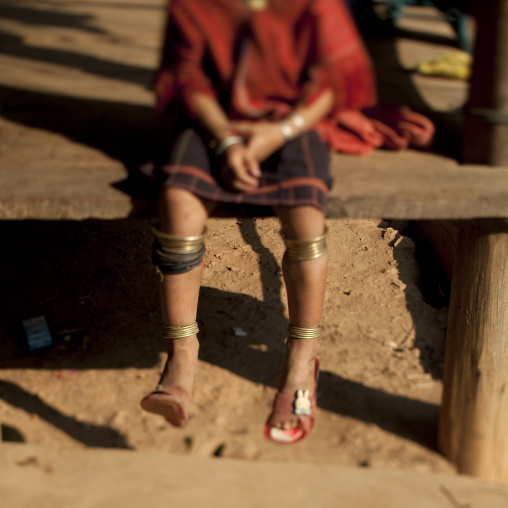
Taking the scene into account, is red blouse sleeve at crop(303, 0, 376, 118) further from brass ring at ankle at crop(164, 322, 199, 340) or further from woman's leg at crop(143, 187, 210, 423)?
brass ring at ankle at crop(164, 322, 199, 340)

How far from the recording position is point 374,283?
3.83 m

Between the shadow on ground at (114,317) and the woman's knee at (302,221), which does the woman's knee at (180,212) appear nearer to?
the woman's knee at (302,221)

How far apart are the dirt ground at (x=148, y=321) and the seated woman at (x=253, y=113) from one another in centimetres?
43

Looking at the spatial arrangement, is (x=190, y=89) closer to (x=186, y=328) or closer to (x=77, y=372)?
(x=186, y=328)

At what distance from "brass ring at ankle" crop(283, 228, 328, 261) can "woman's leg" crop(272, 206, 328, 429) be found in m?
0.01

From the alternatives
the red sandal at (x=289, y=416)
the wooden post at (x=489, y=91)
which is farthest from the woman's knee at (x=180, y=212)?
the wooden post at (x=489, y=91)

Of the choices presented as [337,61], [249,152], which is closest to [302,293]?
[249,152]

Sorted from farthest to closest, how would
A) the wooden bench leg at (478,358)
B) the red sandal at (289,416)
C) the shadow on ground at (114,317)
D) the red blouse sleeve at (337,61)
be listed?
the shadow on ground at (114,317), the wooden bench leg at (478,358), the red sandal at (289,416), the red blouse sleeve at (337,61)

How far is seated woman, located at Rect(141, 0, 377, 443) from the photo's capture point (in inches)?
71.9

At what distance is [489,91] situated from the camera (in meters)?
2.04

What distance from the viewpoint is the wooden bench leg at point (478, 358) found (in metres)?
2.29

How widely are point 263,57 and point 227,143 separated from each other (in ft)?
0.86

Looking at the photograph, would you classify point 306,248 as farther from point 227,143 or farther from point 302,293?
point 227,143

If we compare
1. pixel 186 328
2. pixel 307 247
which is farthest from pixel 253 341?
pixel 307 247
